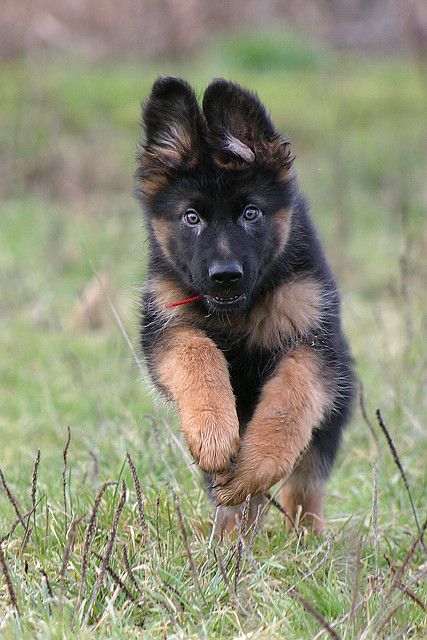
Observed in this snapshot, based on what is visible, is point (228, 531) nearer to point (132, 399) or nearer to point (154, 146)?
point (154, 146)

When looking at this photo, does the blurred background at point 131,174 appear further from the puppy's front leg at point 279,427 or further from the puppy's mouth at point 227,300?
the puppy's front leg at point 279,427

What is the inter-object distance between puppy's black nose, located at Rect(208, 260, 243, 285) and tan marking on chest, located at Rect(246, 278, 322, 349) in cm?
41

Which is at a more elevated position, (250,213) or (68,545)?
(250,213)

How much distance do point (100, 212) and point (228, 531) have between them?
7765 millimetres

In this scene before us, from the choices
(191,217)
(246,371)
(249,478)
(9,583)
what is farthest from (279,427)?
(9,583)

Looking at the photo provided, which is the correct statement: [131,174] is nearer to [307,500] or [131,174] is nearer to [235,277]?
[307,500]

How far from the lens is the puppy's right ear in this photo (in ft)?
14.3

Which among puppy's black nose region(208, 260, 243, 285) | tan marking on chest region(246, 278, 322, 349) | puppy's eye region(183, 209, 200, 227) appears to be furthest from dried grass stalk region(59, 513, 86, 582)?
puppy's eye region(183, 209, 200, 227)

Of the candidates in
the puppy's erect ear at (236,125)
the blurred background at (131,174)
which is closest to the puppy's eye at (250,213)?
the puppy's erect ear at (236,125)

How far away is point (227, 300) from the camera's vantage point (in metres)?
4.17

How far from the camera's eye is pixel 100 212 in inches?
468

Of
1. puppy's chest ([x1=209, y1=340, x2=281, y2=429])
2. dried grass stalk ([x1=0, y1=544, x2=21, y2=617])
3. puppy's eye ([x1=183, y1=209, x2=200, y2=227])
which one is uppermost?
puppy's eye ([x1=183, y1=209, x2=200, y2=227])

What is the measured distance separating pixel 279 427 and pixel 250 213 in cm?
94

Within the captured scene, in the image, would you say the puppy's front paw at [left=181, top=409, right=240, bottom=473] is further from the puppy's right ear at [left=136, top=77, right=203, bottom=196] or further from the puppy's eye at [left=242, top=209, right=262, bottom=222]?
the puppy's right ear at [left=136, top=77, right=203, bottom=196]
